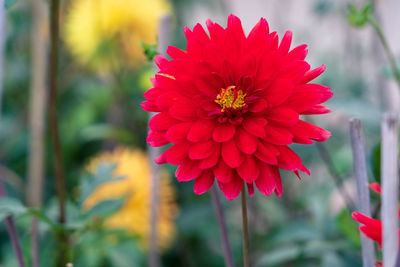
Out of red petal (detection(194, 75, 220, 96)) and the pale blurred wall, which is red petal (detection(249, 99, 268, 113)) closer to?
red petal (detection(194, 75, 220, 96))

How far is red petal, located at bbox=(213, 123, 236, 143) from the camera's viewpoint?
0.32m

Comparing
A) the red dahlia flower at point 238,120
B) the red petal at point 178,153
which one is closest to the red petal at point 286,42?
the red dahlia flower at point 238,120

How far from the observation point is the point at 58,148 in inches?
20.1

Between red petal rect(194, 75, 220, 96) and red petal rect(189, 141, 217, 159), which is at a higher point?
red petal rect(194, 75, 220, 96)

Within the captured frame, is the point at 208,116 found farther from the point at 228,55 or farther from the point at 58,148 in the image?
the point at 58,148

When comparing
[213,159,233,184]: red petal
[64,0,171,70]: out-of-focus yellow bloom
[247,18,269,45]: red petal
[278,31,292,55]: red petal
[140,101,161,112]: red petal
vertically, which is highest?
[64,0,171,70]: out-of-focus yellow bloom

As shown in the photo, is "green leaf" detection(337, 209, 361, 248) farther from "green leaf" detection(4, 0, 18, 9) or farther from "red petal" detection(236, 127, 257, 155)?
"green leaf" detection(4, 0, 18, 9)

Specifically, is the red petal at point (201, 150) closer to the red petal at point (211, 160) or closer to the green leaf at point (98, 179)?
the red petal at point (211, 160)

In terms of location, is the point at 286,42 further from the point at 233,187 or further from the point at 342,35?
the point at 342,35

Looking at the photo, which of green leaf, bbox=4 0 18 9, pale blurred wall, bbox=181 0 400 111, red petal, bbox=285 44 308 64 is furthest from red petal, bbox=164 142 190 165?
pale blurred wall, bbox=181 0 400 111

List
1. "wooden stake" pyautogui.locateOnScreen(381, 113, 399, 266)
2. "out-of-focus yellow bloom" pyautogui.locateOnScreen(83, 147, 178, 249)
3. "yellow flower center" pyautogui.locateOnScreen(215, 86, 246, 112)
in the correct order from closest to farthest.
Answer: "wooden stake" pyautogui.locateOnScreen(381, 113, 399, 266)
"yellow flower center" pyautogui.locateOnScreen(215, 86, 246, 112)
"out-of-focus yellow bloom" pyautogui.locateOnScreen(83, 147, 178, 249)

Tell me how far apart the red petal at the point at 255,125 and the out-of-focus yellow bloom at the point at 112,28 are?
55 centimetres

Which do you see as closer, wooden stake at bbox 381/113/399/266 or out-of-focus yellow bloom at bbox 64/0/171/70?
wooden stake at bbox 381/113/399/266

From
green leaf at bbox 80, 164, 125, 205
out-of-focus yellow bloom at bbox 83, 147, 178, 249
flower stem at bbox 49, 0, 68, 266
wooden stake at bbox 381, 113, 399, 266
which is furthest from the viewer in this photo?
out-of-focus yellow bloom at bbox 83, 147, 178, 249
